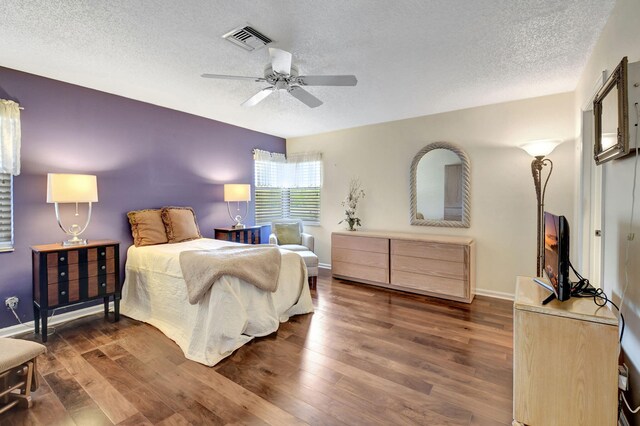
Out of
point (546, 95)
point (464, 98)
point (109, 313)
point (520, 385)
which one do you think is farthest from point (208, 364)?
point (546, 95)

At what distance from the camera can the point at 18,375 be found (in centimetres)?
185

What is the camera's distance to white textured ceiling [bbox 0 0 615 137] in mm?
1891

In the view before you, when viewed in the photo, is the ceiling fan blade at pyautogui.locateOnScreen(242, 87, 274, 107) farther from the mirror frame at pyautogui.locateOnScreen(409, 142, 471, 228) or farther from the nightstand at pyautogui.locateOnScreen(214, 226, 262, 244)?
the mirror frame at pyautogui.locateOnScreen(409, 142, 471, 228)

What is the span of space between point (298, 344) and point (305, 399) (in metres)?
0.69

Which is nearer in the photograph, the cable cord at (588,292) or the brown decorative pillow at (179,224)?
the cable cord at (588,292)

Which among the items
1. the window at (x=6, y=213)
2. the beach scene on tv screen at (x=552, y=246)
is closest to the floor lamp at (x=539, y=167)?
the beach scene on tv screen at (x=552, y=246)

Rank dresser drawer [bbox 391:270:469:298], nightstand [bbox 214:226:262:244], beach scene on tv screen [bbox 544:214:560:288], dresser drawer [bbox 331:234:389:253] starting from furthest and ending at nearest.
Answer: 1. nightstand [bbox 214:226:262:244]
2. dresser drawer [bbox 331:234:389:253]
3. dresser drawer [bbox 391:270:469:298]
4. beach scene on tv screen [bbox 544:214:560:288]

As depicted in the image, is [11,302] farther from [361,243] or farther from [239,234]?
[361,243]

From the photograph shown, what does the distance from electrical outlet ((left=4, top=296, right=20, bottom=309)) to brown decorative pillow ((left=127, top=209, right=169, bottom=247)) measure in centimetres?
107

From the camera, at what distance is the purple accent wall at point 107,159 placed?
2812mm

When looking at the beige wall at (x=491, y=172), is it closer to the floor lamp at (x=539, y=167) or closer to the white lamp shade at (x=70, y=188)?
the floor lamp at (x=539, y=167)

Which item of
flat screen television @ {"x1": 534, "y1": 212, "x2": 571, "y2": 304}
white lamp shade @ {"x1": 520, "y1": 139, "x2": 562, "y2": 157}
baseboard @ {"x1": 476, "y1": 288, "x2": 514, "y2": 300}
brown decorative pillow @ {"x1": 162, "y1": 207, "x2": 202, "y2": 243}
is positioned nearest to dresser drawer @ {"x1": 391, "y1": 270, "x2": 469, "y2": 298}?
baseboard @ {"x1": 476, "y1": 288, "x2": 514, "y2": 300}

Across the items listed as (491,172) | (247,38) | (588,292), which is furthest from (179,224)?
(491,172)

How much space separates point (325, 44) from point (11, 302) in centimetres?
365
